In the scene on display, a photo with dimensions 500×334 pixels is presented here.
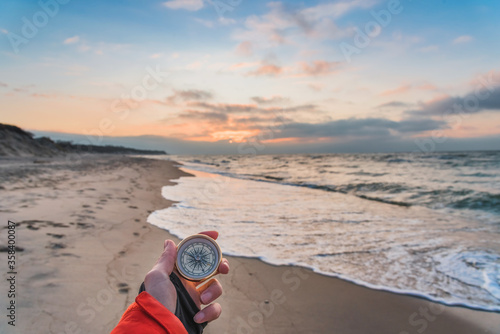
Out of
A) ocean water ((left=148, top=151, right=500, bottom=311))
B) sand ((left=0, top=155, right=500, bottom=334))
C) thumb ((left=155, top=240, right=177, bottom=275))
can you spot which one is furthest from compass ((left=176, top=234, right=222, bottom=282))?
ocean water ((left=148, top=151, right=500, bottom=311))

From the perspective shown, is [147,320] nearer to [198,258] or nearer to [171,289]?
[171,289]

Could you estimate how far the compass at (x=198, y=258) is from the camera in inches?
72.5

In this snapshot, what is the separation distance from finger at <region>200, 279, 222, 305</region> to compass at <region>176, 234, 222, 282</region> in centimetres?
7

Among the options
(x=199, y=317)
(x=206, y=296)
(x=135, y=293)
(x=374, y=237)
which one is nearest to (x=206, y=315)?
(x=199, y=317)

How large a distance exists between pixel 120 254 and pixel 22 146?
38.4 m

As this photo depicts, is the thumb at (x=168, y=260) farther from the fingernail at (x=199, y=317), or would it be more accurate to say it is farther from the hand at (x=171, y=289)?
the fingernail at (x=199, y=317)

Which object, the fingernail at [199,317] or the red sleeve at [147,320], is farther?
the fingernail at [199,317]

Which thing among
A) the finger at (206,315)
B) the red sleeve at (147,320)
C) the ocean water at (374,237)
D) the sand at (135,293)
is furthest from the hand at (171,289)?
the ocean water at (374,237)

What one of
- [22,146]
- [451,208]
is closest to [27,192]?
[451,208]

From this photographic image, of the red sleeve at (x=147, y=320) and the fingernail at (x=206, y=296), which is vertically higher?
the red sleeve at (x=147, y=320)

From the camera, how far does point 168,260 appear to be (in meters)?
1.80

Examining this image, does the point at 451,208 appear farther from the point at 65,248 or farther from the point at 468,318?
the point at 65,248

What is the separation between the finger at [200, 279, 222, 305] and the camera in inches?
71.7

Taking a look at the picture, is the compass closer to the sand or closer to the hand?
the hand
